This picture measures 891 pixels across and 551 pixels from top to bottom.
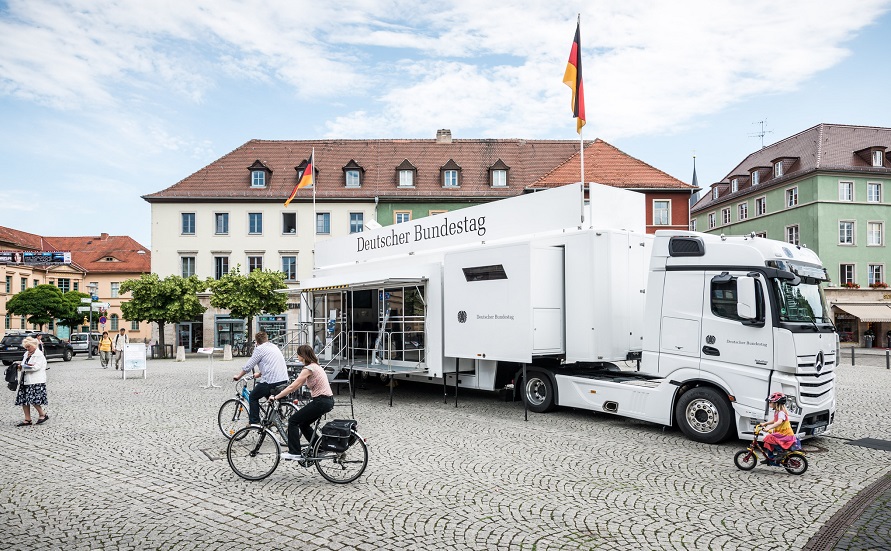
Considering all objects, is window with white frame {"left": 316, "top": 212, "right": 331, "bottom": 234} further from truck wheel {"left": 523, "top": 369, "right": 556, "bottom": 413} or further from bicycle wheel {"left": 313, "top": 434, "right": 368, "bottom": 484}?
bicycle wheel {"left": 313, "top": 434, "right": 368, "bottom": 484}

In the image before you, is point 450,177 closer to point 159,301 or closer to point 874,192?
point 159,301

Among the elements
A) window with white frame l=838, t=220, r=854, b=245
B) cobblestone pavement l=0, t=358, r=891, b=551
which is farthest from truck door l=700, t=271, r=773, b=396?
window with white frame l=838, t=220, r=854, b=245

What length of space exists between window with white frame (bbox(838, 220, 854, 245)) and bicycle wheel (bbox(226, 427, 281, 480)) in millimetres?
46005

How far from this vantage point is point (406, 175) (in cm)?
4478

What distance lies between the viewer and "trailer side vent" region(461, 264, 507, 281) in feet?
38.3

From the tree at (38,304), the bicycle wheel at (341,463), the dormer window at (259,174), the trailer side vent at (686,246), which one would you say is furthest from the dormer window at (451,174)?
the tree at (38,304)

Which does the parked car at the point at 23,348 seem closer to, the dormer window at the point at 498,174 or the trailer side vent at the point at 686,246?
the dormer window at the point at 498,174

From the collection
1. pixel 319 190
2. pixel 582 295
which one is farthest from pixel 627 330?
pixel 319 190

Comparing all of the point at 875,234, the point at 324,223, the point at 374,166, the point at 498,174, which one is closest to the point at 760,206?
the point at 875,234

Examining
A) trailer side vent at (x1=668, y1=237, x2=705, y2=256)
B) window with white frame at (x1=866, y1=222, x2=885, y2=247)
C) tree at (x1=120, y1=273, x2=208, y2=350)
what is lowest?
tree at (x1=120, y1=273, x2=208, y2=350)

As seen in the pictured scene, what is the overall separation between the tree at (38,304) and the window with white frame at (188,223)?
24.3m

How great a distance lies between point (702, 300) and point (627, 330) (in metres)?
1.82

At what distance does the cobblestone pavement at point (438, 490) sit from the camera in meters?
5.62

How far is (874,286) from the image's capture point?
143ft
